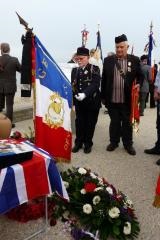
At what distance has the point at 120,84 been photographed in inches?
198

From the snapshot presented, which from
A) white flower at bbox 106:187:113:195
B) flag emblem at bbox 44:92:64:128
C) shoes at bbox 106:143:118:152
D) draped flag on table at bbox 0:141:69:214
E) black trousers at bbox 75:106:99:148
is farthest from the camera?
shoes at bbox 106:143:118:152

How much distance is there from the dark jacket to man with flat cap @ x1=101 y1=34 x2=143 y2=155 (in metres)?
0.20

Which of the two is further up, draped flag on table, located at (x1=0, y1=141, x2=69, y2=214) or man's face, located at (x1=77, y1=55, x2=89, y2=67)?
man's face, located at (x1=77, y1=55, x2=89, y2=67)

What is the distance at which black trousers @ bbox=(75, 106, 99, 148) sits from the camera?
5113 mm

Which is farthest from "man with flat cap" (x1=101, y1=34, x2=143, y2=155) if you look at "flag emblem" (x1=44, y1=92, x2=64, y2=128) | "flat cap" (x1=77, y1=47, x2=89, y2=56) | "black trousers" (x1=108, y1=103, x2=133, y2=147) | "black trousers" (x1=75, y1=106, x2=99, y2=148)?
"flag emblem" (x1=44, y1=92, x2=64, y2=128)

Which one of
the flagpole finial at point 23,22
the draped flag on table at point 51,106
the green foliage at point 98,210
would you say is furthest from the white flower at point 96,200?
the flagpole finial at point 23,22

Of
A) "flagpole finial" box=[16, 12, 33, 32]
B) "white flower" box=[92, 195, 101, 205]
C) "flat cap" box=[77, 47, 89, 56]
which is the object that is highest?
"flagpole finial" box=[16, 12, 33, 32]

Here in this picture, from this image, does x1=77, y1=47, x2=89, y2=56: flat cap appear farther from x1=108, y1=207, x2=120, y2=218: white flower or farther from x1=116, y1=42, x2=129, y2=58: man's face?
x1=108, y1=207, x2=120, y2=218: white flower

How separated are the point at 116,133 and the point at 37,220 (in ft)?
8.07

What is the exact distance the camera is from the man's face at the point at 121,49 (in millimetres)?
4816

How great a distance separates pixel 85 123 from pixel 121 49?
1.16m

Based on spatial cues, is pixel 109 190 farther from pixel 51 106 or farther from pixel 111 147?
pixel 111 147

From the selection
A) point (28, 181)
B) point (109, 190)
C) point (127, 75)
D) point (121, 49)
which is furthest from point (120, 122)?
point (28, 181)

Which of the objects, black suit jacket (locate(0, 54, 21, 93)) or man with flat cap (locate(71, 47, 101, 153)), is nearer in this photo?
man with flat cap (locate(71, 47, 101, 153))
